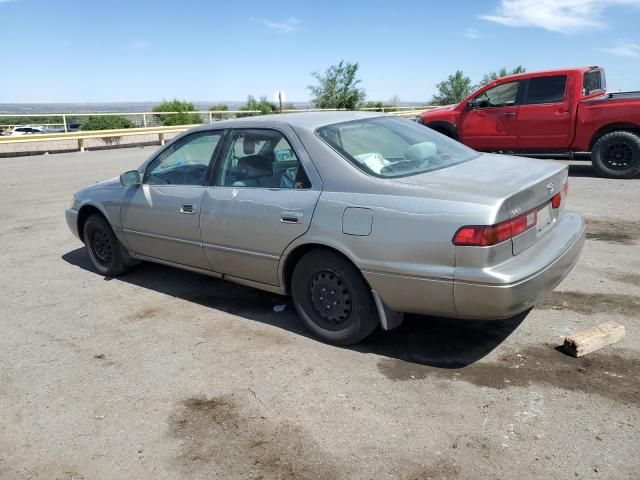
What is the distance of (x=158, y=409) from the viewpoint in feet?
10.4

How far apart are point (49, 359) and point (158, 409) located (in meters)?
1.19

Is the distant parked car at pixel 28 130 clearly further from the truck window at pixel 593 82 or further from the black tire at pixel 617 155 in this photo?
the black tire at pixel 617 155

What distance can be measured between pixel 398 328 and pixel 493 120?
804 cm

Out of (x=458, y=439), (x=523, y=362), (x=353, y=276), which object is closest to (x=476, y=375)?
(x=523, y=362)

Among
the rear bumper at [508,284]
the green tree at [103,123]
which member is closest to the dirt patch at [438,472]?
the rear bumper at [508,284]

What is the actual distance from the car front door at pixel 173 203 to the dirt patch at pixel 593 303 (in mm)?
2806

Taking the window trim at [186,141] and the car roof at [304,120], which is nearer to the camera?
the car roof at [304,120]

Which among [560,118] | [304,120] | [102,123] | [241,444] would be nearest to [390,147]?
[304,120]

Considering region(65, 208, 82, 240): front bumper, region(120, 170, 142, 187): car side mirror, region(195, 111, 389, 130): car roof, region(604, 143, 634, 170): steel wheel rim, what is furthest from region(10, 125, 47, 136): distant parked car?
region(195, 111, 389, 130): car roof

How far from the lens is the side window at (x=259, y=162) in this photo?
13.2ft

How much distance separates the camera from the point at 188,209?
4508 millimetres

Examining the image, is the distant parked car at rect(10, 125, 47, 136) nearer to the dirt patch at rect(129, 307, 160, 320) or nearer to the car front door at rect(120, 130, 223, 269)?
the car front door at rect(120, 130, 223, 269)

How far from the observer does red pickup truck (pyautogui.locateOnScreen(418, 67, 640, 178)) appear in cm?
965

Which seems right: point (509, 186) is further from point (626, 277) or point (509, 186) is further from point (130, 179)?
point (130, 179)
